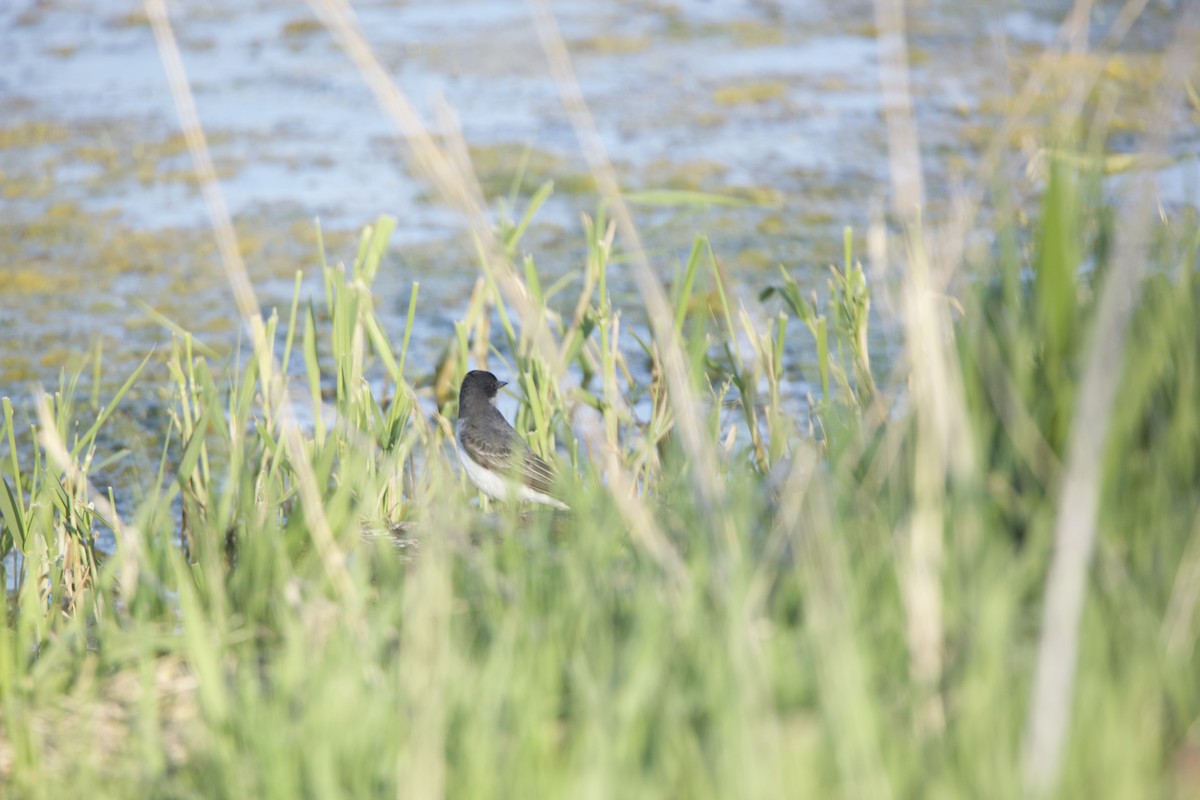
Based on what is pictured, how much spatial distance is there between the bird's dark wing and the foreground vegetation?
0.76m

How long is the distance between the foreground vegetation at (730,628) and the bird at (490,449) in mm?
883

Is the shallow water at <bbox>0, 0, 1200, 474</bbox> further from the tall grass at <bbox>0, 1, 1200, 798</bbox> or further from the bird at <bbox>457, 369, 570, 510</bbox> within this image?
the tall grass at <bbox>0, 1, 1200, 798</bbox>

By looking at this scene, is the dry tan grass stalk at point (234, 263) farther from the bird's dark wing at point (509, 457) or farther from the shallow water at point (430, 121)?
the shallow water at point (430, 121)

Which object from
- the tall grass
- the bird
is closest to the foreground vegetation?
the tall grass

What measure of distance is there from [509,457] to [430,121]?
202 inches

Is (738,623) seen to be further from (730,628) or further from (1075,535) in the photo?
(1075,535)

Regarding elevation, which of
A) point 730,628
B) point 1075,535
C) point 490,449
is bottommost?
point 490,449

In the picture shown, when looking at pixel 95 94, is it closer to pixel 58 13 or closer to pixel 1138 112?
pixel 58 13

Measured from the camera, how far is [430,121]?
9406 mm

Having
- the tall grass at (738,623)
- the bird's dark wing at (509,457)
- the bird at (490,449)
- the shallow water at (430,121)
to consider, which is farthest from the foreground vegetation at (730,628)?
the shallow water at (430,121)

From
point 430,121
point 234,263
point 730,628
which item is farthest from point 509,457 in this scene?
point 430,121

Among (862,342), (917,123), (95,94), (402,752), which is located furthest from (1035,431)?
(95,94)

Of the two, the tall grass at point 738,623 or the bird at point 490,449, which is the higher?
the tall grass at point 738,623

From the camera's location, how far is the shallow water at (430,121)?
7.32m
